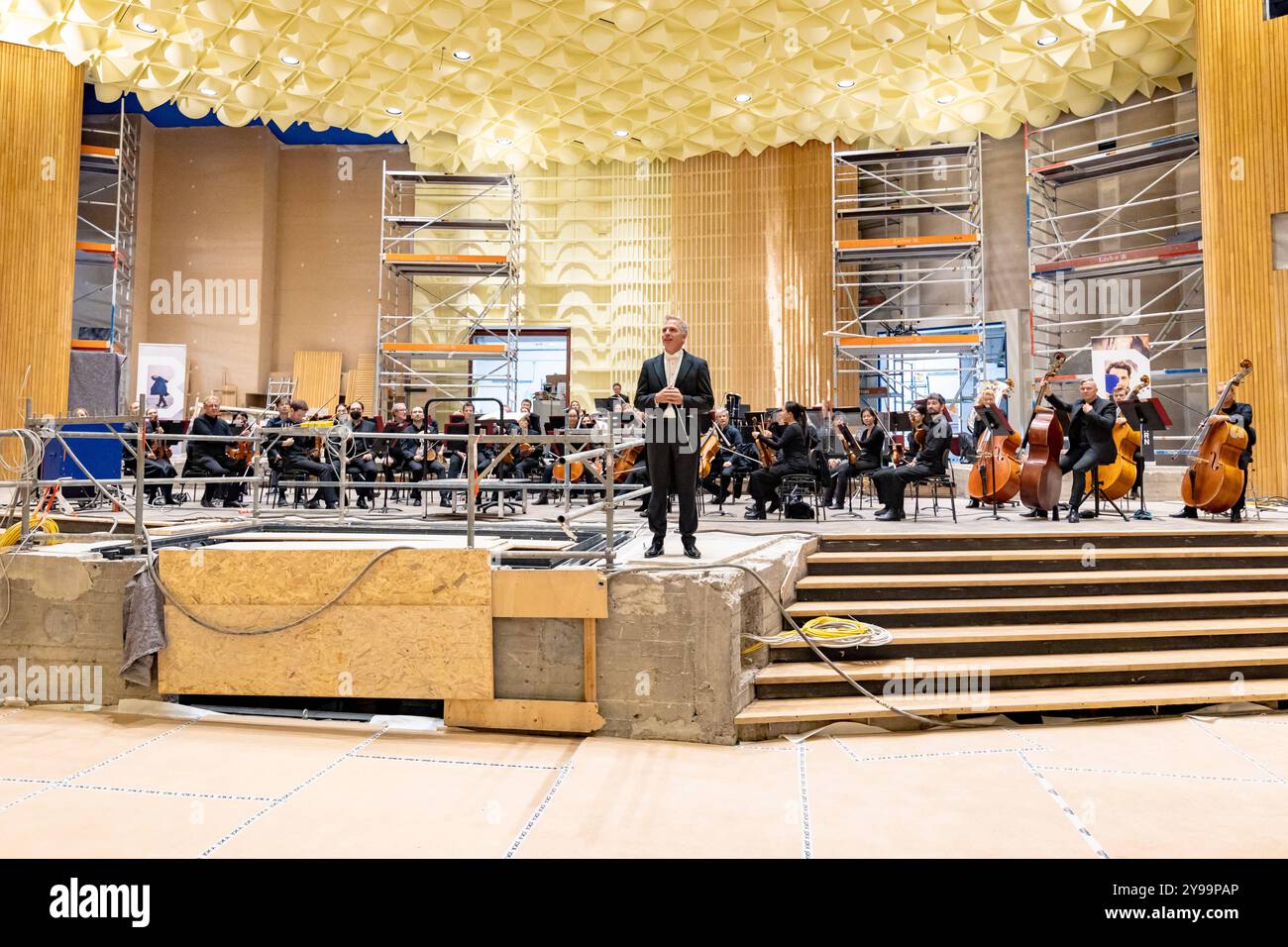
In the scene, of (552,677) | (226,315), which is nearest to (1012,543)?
(552,677)

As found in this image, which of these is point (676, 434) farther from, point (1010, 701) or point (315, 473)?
point (315, 473)

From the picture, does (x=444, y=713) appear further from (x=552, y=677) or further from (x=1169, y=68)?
(x=1169, y=68)

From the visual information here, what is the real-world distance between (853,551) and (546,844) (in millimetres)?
3354

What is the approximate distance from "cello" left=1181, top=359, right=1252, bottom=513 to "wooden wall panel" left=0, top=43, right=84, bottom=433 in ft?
45.9

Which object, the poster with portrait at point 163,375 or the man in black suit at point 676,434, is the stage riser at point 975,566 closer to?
the man in black suit at point 676,434

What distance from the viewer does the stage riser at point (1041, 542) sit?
5.74m

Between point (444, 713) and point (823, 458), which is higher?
point (823, 458)

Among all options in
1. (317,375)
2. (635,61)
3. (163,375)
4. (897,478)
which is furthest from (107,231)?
(897,478)

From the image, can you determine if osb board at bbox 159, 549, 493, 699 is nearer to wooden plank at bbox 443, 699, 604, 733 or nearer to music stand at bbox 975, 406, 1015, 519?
wooden plank at bbox 443, 699, 604, 733

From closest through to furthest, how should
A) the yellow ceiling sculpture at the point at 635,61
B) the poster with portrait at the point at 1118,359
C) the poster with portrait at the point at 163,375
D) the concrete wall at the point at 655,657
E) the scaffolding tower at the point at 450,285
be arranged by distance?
the concrete wall at the point at 655,657 < the yellow ceiling sculpture at the point at 635,61 < the poster with portrait at the point at 1118,359 < the poster with portrait at the point at 163,375 < the scaffolding tower at the point at 450,285

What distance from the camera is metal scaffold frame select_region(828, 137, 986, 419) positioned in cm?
1303

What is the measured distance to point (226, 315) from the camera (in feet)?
48.4

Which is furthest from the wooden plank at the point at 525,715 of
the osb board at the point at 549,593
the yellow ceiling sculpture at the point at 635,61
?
the yellow ceiling sculpture at the point at 635,61

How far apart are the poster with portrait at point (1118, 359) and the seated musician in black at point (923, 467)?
17.0 feet
